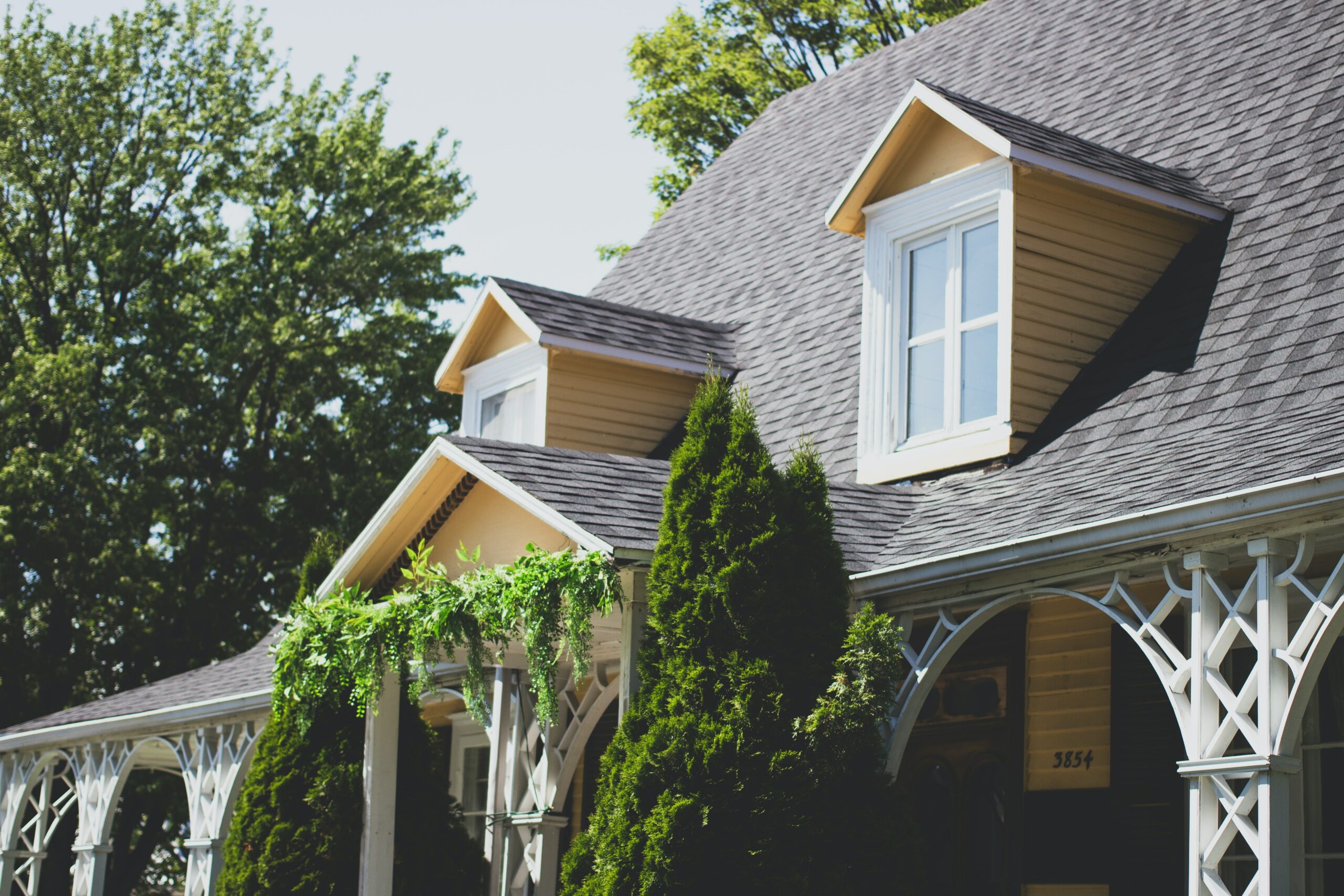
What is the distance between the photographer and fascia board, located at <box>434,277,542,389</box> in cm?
1288

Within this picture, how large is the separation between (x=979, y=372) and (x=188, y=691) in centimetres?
865

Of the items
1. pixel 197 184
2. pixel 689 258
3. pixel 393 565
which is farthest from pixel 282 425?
pixel 393 565

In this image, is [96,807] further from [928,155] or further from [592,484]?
[928,155]

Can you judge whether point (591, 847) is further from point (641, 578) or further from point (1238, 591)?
point (1238, 591)

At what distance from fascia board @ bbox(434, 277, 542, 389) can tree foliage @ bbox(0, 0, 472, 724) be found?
12.6 metres

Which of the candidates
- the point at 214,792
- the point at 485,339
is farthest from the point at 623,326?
the point at 214,792

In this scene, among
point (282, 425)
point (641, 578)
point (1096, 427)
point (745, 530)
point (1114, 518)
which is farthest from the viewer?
point (282, 425)

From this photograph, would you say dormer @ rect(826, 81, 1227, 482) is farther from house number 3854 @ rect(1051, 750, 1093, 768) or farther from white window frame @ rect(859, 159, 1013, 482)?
house number 3854 @ rect(1051, 750, 1093, 768)

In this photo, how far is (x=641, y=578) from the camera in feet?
27.9

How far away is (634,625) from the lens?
8500mm

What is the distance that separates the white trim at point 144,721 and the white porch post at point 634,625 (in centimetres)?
469

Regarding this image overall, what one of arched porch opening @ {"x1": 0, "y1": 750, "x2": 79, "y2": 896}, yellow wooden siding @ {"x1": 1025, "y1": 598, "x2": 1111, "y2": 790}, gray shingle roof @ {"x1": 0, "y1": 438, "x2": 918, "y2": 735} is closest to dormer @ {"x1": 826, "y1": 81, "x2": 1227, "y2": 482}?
gray shingle roof @ {"x1": 0, "y1": 438, "x2": 918, "y2": 735}

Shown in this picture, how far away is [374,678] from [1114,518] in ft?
15.9

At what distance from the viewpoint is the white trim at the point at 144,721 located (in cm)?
1260
